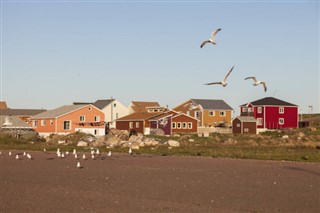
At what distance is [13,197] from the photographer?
21.2 m

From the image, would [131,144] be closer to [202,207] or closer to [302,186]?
[302,186]

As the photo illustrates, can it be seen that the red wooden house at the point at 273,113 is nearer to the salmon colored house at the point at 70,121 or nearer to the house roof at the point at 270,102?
the house roof at the point at 270,102

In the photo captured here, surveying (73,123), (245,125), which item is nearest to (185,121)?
(245,125)

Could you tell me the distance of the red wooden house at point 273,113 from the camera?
91375 millimetres

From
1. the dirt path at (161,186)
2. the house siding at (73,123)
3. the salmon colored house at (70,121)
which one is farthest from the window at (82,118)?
the dirt path at (161,186)

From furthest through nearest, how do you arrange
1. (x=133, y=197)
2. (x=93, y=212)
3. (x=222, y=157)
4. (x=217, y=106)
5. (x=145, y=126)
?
(x=217, y=106) < (x=145, y=126) < (x=222, y=157) < (x=133, y=197) < (x=93, y=212)

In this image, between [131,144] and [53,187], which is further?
[131,144]

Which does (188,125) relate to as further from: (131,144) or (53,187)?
(53,187)

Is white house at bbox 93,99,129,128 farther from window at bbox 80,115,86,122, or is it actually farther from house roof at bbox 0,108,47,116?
window at bbox 80,115,86,122

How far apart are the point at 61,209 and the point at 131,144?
35848 millimetres

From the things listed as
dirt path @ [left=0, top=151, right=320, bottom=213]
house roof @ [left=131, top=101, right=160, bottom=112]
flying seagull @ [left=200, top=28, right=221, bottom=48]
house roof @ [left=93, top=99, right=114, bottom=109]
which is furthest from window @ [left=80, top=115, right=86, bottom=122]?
flying seagull @ [left=200, top=28, right=221, bottom=48]

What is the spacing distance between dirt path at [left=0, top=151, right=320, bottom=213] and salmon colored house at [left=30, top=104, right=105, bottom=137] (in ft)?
144

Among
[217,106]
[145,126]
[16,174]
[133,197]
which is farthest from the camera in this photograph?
[217,106]

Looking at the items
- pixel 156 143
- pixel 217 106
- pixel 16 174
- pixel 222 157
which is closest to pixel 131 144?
pixel 156 143
